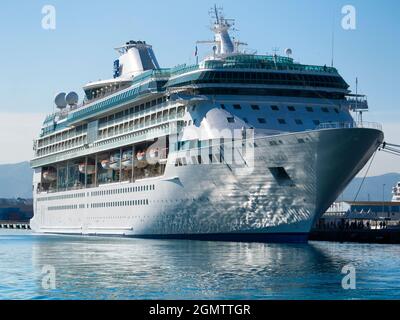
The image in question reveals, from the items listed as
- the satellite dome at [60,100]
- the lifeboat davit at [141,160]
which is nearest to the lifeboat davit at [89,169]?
the lifeboat davit at [141,160]

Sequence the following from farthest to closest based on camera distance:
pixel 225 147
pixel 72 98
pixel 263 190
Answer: pixel 72 98 → pixel 225 147 → pixel 263 190

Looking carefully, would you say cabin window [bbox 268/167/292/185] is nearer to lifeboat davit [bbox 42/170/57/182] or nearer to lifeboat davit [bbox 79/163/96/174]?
lifeboat davit [bbox 79/163/96/174]

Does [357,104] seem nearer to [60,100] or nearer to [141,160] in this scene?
[141,160]

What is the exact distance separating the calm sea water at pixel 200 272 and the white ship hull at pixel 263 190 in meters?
1.24

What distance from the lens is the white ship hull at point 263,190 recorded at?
4188cm

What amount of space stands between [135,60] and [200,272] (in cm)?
3667

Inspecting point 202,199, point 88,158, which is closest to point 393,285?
point 202,199

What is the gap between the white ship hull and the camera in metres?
41.9

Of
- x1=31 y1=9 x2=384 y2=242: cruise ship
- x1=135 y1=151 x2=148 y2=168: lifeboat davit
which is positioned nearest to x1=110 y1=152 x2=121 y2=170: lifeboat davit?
x1=31 y1=9 x2=384 y2=242: cruise ship

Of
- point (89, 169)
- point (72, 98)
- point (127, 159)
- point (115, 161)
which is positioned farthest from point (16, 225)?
point (127, 159)

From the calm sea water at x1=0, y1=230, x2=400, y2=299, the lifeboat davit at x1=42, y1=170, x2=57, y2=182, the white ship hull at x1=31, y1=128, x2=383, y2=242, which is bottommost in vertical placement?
the calm sea water at x1=0, y1=230, x2=400, y2=299

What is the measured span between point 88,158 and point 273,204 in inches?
1085

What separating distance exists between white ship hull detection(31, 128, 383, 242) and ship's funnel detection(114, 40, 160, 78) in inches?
627

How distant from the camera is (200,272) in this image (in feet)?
104
